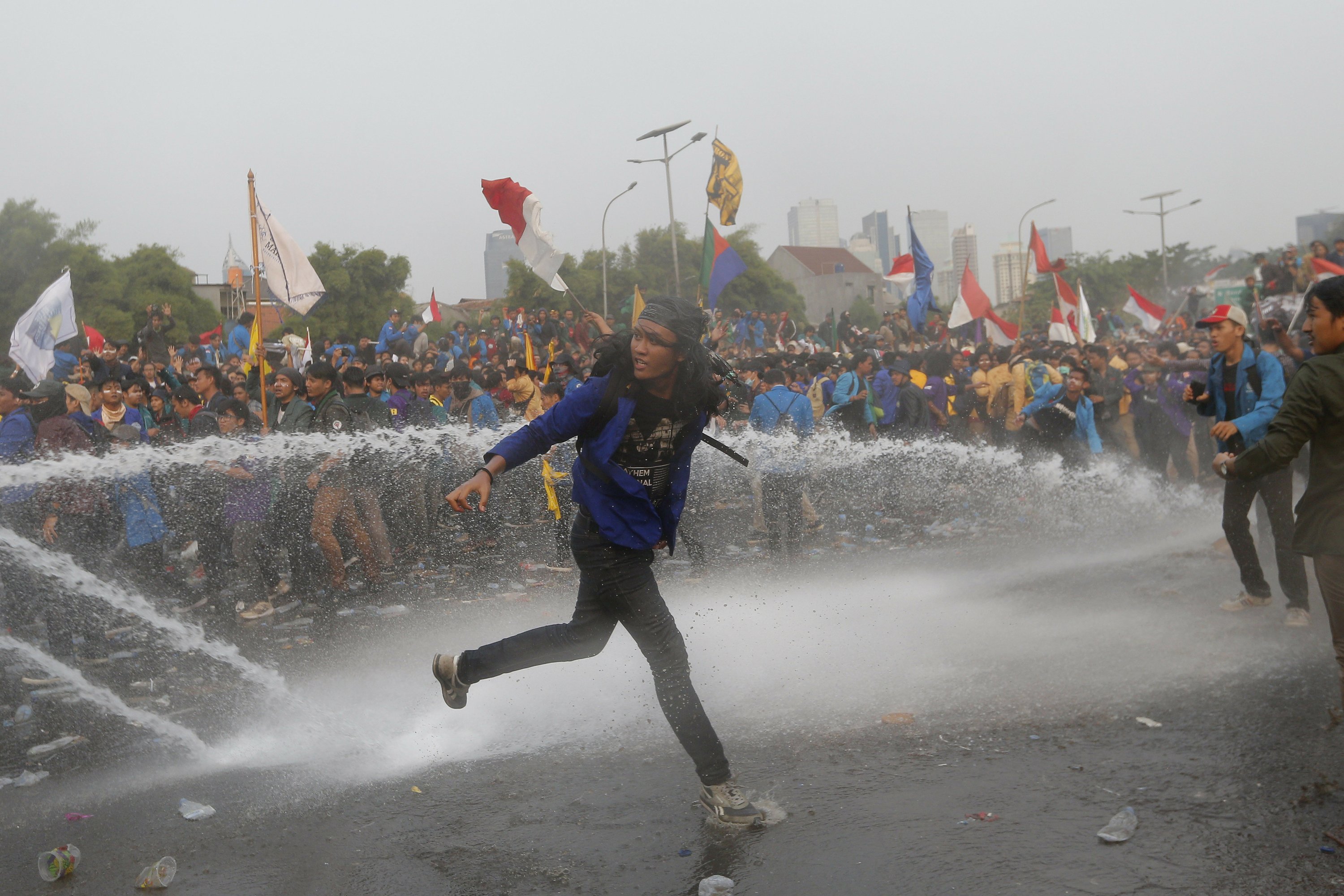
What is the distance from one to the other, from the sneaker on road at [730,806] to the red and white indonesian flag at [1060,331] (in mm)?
17395

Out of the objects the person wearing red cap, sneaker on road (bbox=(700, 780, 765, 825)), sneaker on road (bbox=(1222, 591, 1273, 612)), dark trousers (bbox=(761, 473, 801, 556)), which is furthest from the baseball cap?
dark trousers (bbox=(761, 473, 801, 556))

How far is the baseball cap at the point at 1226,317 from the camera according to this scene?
5859 millimetres

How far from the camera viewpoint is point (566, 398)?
3.64 metres

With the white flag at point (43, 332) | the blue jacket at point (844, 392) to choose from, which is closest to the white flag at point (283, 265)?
the white flag at point (43, 332)

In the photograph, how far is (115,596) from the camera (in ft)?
23.3

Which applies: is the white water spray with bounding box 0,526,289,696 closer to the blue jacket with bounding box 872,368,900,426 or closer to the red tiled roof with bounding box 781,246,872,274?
the blue jacket with bounding box 872,368,900,426

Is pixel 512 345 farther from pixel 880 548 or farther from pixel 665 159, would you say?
pixel 665 159

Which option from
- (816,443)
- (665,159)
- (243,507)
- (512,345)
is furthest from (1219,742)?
(665,159)

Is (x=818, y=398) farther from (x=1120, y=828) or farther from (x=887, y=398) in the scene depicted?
(x=1120, y=828)

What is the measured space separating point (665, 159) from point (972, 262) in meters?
13.1

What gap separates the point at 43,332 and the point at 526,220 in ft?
15.5

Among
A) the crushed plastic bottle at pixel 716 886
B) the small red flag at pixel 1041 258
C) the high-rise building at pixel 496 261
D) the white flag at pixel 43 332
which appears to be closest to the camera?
the crushed plastic bottle at pixel 716 886

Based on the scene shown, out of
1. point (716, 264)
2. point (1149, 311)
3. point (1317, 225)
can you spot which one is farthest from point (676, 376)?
point (1317, 225)

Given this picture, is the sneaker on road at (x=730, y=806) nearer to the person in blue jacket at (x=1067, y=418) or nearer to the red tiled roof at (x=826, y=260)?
the person in blue jacket at (x=1067, y=418)
